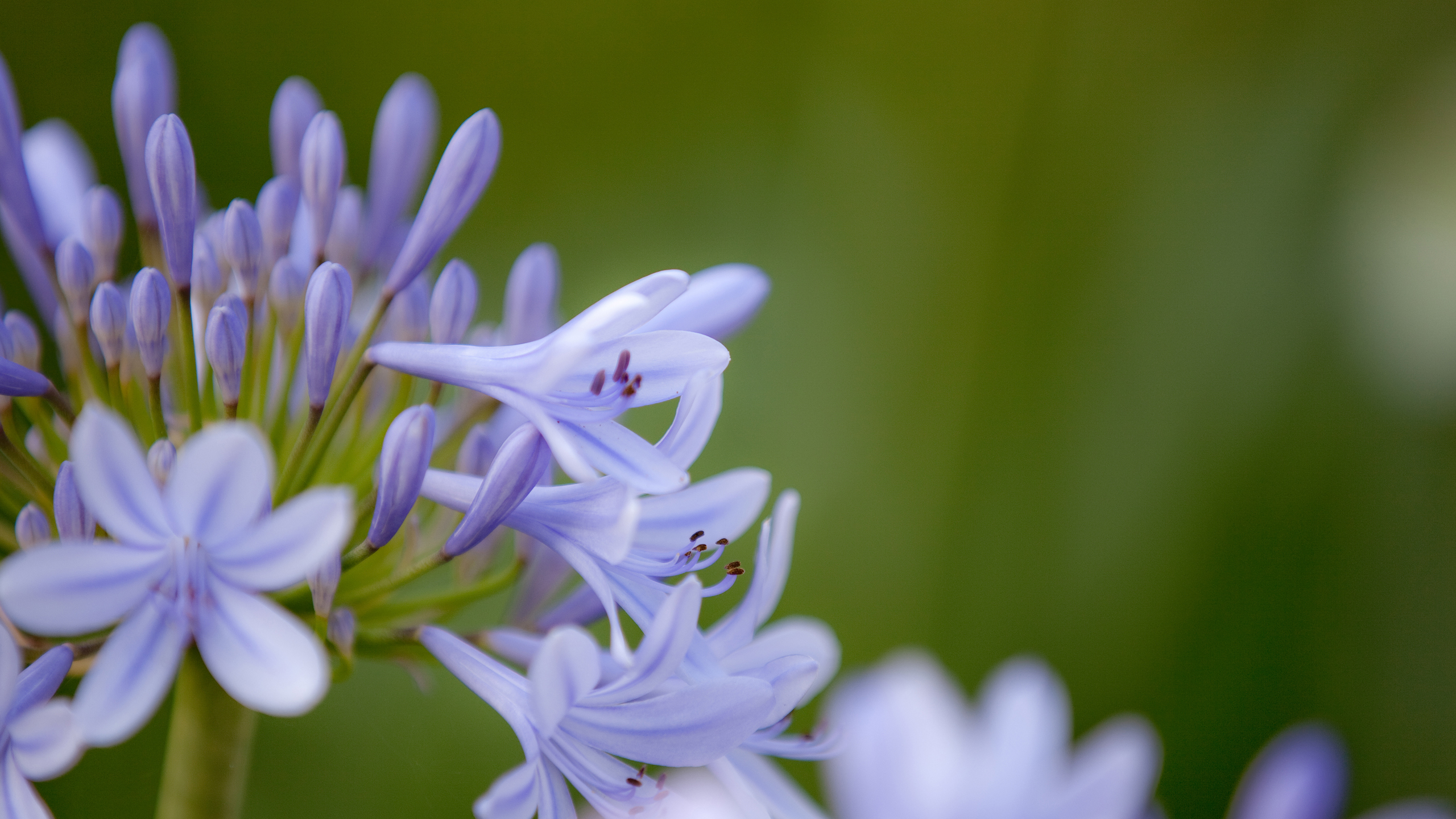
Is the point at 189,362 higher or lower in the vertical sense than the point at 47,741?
higher

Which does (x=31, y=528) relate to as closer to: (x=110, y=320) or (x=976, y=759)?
(x=110, y=320)

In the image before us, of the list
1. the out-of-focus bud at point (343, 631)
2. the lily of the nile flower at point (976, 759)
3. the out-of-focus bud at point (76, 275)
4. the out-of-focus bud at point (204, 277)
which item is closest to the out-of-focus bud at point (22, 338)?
the out-of-focus bud at point (76, 275)

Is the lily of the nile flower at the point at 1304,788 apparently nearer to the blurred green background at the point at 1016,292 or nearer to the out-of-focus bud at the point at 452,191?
the out-of-focus bud at the point at 452,191

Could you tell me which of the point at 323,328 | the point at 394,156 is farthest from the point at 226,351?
the point at 394,156

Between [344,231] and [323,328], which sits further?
[344,231]

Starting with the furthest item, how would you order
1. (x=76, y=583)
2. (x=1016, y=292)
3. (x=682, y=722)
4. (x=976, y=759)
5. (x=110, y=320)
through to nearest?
(x=1016, y=292), (x=976, y=759), (x=110, y=320), (x=682, y=722), (x=76, y=583)

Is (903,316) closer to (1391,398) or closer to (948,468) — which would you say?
(948,468)
